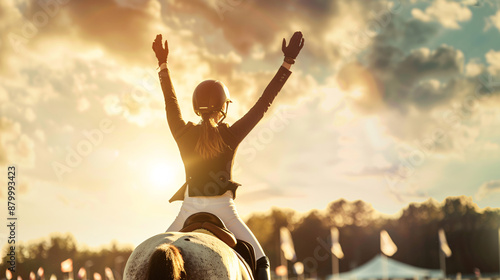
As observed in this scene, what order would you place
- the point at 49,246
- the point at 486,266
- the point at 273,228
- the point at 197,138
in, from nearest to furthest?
the point at 197,138, the point at 486,266, the point at 273,228, the point at 49,246

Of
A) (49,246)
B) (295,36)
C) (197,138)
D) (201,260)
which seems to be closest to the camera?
(201,260)

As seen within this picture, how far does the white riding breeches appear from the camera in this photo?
5887 millimetres

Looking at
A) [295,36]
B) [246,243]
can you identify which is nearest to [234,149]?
[246,243]

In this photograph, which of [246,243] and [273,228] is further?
[273,228]

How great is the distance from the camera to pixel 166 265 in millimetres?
4074

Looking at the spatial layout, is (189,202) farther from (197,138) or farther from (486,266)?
(486,266)

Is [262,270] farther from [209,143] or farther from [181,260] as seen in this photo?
[181,260]

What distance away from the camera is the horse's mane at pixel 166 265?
406 centimetres

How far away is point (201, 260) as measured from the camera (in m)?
4.34

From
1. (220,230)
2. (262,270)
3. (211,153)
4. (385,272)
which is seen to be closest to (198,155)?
(211,153)

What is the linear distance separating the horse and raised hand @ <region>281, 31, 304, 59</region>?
3.26 meters

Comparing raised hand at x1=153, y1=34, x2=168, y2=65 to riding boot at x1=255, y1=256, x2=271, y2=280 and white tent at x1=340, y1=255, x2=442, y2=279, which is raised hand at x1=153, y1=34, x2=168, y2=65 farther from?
white tent at x1=340, y1=255, x2=442, y2=279

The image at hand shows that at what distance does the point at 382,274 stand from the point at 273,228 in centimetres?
5976

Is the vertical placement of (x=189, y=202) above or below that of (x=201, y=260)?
above
